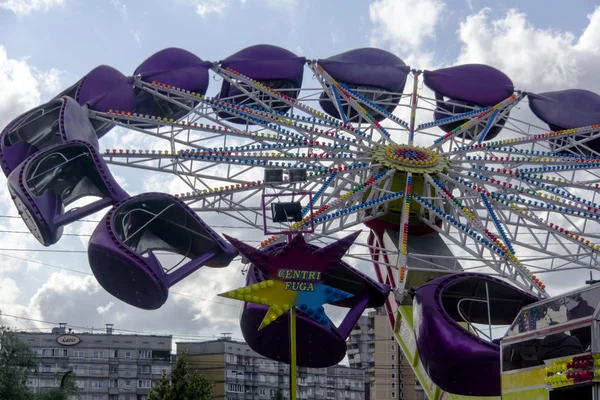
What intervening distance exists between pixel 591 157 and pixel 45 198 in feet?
61.7

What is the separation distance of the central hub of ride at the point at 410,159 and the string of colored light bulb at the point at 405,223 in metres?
0.49

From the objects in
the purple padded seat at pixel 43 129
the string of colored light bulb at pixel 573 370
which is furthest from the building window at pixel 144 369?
the string of colored light bulb at pixel 573 370

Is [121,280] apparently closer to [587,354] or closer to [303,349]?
[303,349]

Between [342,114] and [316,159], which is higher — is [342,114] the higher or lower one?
the higher one

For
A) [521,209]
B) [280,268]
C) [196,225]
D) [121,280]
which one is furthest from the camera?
[521,209]

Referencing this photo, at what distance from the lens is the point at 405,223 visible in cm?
2670

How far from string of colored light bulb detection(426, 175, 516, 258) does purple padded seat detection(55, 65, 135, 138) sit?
10410 millimetres

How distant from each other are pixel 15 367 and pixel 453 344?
21457mm

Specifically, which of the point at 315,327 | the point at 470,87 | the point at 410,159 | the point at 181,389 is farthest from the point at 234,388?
the point at 315,327

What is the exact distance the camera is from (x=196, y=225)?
2541 centimetres

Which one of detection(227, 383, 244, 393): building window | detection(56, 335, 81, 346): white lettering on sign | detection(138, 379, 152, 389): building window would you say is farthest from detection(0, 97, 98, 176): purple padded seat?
detection(138, 379, 152, 389): building window

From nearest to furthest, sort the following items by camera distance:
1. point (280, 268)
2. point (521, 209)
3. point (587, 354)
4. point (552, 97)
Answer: point (587, 354), point (280, 268), point (521, 209), point (552, 97)

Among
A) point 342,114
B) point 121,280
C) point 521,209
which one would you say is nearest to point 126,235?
point 121,280

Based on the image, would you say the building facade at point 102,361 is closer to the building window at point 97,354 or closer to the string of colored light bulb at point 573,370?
the building window at point 97,354
